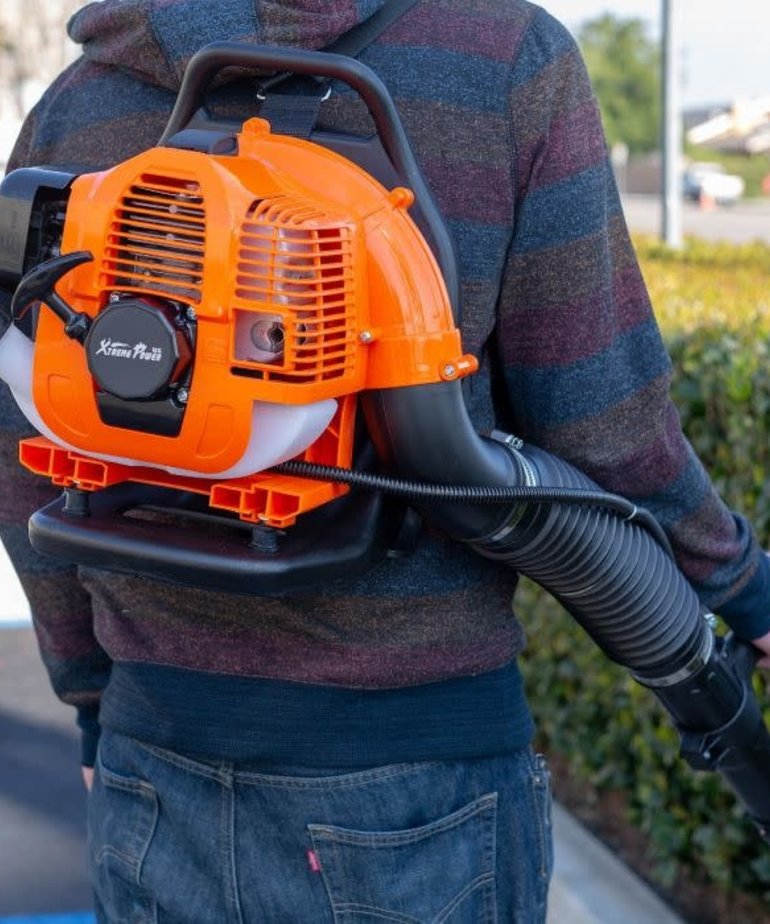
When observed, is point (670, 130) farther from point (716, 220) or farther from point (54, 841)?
point (716, 220)

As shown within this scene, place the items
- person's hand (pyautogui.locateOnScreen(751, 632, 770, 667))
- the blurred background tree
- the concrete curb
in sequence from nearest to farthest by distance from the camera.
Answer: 1. person's hand (pyautogui.locateOnScreen(751, 632, 770, 667))
2. the concrete curb
3. the blurred background tree

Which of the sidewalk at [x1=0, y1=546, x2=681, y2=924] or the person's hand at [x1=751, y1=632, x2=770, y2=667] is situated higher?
the person's hand at [x1=751, y1=632, x2=770, y2=667]

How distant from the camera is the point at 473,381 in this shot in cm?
156

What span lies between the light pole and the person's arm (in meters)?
10.6

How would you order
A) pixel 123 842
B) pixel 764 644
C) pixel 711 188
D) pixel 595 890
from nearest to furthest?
1. pixel 123 842
2. pixel 764 644
3. pixel 595 890
4. pixel 711 188

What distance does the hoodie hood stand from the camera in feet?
4.85

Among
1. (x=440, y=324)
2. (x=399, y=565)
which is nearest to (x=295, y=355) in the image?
(x=440, y=324)

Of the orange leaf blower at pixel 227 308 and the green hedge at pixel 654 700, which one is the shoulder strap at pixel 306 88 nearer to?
the orange leaf blower at pixel 227 308

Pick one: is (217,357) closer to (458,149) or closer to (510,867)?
(458,149)

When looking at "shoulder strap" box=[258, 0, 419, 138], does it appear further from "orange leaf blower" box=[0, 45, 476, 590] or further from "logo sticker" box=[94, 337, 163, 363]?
"logo sticker" box=[94, 337, 163, 363]

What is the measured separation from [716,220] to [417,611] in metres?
38.7

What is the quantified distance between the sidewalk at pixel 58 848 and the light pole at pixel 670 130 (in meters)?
8.37

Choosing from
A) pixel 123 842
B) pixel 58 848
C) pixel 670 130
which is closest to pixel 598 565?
pixel 123 842

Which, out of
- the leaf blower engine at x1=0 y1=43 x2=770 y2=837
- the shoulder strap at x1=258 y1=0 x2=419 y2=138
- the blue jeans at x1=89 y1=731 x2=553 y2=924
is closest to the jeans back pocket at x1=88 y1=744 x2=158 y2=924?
the blue jeans at x1=89 y1=731 x2=553 y2=924
